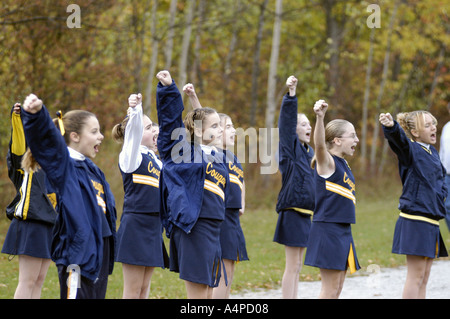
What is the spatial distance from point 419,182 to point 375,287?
2.93 metres

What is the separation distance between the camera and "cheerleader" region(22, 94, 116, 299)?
4129 mm

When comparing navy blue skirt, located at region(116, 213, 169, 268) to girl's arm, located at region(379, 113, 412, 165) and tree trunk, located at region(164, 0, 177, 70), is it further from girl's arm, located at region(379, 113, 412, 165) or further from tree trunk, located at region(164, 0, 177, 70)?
tree trunk, located at region(164, 0, 177, 70)

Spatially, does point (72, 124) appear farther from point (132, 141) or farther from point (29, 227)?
point (29, 227)

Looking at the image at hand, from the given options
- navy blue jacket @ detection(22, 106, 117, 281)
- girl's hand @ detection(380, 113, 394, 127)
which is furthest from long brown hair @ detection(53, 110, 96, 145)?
girl's hand @ detection(380, 113, 394, 127)

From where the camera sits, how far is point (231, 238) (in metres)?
6.41

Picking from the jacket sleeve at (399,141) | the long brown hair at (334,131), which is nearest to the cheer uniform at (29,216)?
the long brown hair at (334,131)

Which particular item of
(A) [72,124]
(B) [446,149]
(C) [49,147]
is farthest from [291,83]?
(B) [446,149]

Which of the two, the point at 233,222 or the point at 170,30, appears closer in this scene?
the point at 233,222

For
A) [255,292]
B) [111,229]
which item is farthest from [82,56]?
[111,229]

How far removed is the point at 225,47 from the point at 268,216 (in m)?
15.4

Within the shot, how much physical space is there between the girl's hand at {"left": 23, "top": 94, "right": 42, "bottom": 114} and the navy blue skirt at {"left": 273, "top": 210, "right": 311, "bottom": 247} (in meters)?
3.76

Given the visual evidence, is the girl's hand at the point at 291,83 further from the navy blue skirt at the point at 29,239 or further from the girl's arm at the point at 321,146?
the navy blue skirt at the point at 29,239

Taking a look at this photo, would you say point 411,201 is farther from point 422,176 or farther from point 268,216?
point 268,216

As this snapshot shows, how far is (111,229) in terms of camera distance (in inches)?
198
